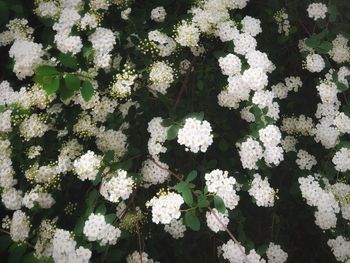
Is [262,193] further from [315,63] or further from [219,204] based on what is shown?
[315,63]

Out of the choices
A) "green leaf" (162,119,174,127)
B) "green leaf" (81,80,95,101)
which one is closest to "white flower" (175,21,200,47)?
"green leaf" (162,119,174,127)

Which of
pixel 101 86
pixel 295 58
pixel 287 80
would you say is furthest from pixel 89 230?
pixel 295 58

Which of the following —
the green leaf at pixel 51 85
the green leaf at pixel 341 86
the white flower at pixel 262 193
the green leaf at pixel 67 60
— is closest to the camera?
the green leaf at pixel 51 85

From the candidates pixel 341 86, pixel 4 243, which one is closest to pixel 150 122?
pixel 4 243

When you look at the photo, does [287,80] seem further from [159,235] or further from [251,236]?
[159,235]

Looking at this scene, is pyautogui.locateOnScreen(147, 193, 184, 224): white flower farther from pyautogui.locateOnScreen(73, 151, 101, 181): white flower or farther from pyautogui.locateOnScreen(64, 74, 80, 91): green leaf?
pyautogui.locateOnScreen(64, 74, 80, 91): green leaf

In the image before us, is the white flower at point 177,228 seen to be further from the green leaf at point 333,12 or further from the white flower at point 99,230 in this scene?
the green leaf at point 333,12

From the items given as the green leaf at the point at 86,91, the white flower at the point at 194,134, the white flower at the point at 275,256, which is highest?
the green leaf at the point at 86,91

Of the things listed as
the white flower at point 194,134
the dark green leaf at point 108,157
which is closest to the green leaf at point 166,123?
the white flower at point 194,134
